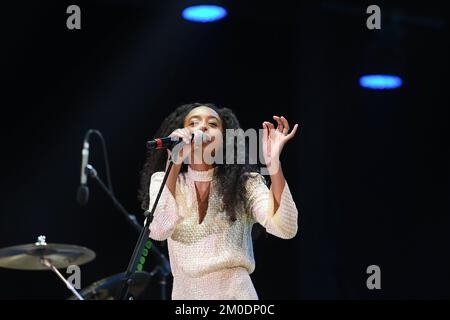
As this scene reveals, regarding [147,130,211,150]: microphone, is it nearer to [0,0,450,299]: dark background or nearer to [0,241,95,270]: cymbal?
[0,241,95,270]: cymbal

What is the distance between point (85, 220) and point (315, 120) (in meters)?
1.86

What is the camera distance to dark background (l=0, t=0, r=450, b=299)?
18.9 feet

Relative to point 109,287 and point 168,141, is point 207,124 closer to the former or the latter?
point 168,141

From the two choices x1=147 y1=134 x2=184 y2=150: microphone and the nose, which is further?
the nose

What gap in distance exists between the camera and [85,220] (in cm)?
591

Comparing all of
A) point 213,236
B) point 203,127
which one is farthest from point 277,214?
point 203,127

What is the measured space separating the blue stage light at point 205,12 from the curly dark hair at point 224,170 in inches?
64.9

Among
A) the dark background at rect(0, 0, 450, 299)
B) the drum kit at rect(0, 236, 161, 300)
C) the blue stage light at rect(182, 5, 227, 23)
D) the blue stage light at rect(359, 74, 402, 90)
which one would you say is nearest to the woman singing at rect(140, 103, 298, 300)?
the drum kit at rect(0, 236, 161, 300)

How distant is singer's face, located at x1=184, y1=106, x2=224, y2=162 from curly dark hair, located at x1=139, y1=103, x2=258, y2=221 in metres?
0.06

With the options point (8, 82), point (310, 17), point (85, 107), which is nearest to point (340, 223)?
point (310, 17)

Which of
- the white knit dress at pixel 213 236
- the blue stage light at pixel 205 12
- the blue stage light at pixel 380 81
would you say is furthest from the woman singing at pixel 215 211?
Result: the blue stage light at pixel 380 81

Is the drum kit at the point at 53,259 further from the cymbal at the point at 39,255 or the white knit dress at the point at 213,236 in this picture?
the white knit dress at the point at 213,236

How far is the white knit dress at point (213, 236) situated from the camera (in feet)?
9.68
